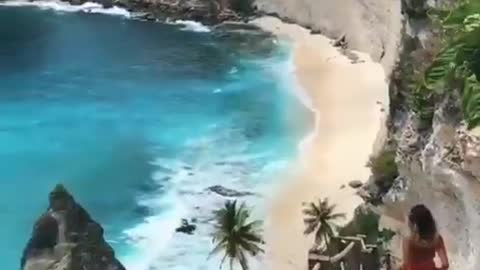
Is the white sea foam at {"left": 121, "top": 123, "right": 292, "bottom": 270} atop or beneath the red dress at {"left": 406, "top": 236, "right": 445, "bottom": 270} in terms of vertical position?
atop

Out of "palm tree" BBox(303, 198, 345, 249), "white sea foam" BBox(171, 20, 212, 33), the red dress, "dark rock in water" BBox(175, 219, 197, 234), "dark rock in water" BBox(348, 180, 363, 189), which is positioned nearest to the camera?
the red dress

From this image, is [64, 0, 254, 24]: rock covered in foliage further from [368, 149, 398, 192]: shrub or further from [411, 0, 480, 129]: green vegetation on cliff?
[411, 0, 480, 129]: green vegetation on cliff

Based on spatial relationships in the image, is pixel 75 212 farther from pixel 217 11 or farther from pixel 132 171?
pixel 217 11

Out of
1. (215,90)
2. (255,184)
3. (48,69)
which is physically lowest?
(255,184)

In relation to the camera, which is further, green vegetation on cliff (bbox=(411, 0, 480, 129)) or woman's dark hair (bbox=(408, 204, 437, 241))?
woman's dark hair (bbox=(408, 204, 437, 241))

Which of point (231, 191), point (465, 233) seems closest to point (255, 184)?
point (231, 191)

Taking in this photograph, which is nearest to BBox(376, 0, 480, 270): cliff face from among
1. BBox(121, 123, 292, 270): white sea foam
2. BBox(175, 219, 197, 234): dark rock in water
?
BBox(121, 123, 292, 270): white sea foam
